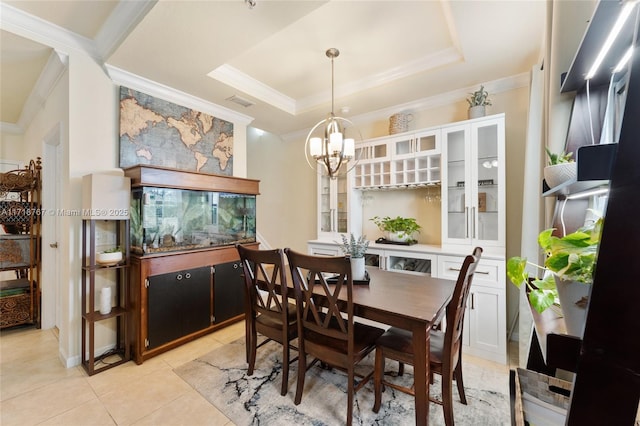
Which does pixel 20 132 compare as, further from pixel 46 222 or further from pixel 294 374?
pixel 294 374

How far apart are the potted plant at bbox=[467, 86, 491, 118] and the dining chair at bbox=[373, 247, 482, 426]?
69.6 inches

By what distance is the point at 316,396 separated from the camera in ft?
6.65

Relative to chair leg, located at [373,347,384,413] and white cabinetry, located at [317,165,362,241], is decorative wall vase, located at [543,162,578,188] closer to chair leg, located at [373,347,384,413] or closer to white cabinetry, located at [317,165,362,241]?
chair leg, located at [373,347,384,413]

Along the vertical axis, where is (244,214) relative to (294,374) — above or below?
above

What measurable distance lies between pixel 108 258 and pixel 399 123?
3394 mm

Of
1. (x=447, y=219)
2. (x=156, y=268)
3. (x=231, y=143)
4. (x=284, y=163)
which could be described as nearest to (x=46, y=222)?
(x=156, y=268)

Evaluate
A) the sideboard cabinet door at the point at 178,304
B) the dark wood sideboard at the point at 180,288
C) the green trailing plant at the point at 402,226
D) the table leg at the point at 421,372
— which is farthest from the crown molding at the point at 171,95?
the table leg at the point at 421,372

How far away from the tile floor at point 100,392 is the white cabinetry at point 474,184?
3.83ft

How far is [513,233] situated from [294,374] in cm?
261

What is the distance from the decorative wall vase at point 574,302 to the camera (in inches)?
24.8

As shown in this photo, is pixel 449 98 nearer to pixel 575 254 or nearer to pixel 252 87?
pixel 252 87

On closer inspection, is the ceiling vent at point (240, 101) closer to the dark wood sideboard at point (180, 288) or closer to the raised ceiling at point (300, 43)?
the raised ceiling at point (300, 43)

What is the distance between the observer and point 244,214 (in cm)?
361

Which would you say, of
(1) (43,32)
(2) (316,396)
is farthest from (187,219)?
(2) (316,396)
